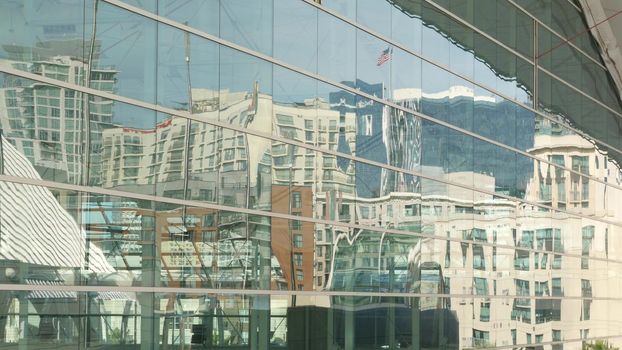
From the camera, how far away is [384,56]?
17891mm

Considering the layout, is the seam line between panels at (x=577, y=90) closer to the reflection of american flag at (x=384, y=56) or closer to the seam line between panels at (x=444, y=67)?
the seam line between panels at (x=444, y=67)

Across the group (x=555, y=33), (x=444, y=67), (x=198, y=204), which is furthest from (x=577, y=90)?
(x=198, y=204)

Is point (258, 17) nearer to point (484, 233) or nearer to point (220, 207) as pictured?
point (220, 207)

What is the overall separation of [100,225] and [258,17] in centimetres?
432

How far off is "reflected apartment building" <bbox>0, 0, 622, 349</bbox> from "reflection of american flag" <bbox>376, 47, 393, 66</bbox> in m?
0.04

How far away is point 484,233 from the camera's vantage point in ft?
70.4

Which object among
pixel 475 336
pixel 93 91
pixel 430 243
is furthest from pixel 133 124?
pixel 475 336

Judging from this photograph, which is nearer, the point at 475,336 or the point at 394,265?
the point at 394,265

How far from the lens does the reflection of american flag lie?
1770 centimetres

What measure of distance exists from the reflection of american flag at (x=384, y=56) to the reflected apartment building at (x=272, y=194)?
0.13ft

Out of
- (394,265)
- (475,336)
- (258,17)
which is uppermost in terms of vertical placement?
(258,17)

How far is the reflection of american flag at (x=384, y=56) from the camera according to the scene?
17.7 meters

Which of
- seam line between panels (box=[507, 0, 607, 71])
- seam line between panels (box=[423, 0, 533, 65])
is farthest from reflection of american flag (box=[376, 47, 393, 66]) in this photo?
seam line between panels (box=[507, 0, 607, 71])

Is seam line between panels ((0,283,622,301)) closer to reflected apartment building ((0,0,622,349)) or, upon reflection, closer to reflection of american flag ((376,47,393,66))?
reflected apartment building ((0,0,622,349))
